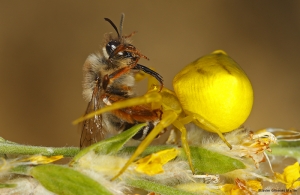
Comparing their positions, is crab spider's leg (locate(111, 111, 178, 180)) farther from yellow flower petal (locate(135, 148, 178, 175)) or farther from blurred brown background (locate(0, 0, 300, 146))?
blurred brown background (locate(0, 0, 300, 146))

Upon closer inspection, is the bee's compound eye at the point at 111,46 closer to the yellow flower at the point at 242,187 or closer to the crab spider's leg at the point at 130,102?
the crab spider's leg at the point at 130,102

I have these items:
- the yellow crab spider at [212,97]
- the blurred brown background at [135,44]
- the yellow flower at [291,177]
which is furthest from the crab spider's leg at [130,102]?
the blurred brown background at [135,44]

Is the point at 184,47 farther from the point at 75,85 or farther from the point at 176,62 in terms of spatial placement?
the point at 75,85

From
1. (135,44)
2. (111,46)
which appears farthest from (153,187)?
(135,44)

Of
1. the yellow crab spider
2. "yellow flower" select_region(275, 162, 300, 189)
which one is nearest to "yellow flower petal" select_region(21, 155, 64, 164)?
the yellow crab spider

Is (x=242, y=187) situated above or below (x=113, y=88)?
below

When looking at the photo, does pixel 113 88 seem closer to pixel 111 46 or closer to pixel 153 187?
pixel 111 46
